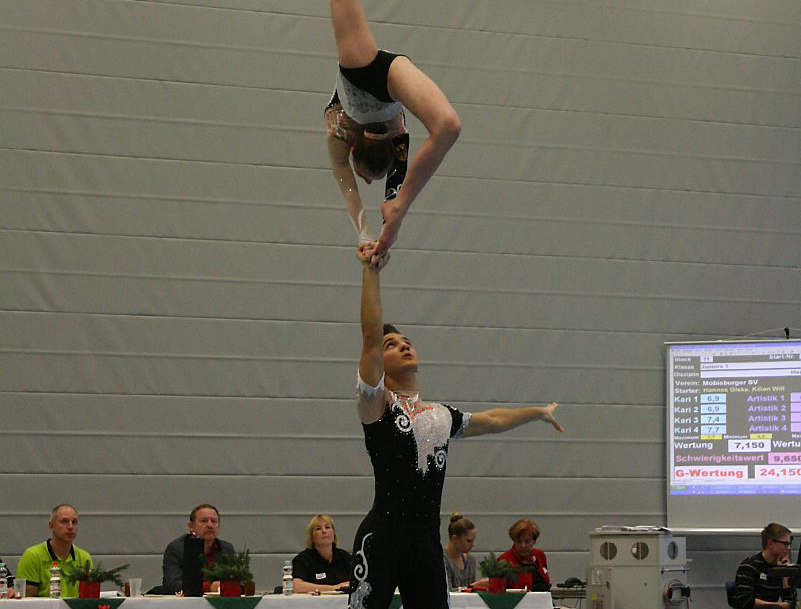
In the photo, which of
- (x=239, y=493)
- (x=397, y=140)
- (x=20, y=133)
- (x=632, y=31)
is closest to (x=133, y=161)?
(x=20, y=133)

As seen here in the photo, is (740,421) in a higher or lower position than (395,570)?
higher

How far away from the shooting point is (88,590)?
5203 mm

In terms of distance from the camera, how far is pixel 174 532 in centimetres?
762

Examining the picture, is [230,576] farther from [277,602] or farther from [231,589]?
[277,602]

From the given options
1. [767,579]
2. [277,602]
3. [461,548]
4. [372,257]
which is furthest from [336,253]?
[372,257]

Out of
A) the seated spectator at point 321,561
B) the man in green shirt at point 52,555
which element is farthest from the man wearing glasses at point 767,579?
the man in green shirt at point 52,555

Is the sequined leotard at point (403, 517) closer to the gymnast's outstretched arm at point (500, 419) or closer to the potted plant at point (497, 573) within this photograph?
the gymnast's outstretched arm at point (500, 419)

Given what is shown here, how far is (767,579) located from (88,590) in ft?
13.9

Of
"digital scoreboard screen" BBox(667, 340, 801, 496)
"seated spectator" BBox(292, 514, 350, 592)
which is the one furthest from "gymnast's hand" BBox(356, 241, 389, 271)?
"digital scoreboard screen" BBox(667, 340, 801, 496)

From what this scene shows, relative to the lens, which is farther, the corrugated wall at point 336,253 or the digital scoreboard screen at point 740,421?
the digital scoreboard screen at point 740,421

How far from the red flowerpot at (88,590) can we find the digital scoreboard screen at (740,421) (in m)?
4.46

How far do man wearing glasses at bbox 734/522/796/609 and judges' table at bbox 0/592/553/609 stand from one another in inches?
84.1

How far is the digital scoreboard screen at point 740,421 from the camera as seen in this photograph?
783cm

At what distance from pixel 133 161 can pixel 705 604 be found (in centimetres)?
522
